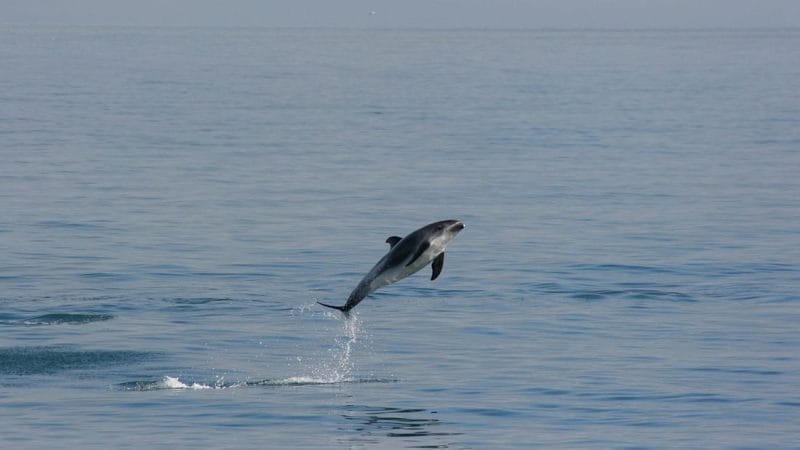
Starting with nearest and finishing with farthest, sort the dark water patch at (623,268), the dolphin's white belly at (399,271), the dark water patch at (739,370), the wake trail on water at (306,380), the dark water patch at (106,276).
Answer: the dolphin's white belly at (399,271), the wake trail on water at (306,380), the dark water patch at (739,370), the dark water patch at (106,276), the dark water patch at (623,268)

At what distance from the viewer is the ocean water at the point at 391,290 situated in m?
24.8

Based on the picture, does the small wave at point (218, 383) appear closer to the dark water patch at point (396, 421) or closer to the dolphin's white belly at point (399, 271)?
the dark water patch at point (396, 421)

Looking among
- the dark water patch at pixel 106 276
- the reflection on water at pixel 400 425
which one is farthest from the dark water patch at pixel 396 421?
the dark water patch at pixel 106 276

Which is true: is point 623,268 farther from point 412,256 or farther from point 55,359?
point 412,256

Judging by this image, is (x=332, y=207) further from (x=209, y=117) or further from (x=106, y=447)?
(x=209, y=117)

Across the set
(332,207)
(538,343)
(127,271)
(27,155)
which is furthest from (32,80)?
(538,343)

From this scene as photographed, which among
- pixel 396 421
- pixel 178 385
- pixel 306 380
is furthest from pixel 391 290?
pixel 396 421

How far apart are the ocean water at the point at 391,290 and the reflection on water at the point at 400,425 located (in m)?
0.08

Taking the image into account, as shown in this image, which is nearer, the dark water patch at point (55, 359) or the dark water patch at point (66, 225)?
the dark water patch at point (55, 359)

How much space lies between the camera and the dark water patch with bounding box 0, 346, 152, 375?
27672 millimetres

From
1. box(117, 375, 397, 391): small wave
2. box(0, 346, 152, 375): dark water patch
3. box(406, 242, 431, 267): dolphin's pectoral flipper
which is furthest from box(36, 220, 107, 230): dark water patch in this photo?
box(406, 242, 431, 267): dolphin's pectoral flipper

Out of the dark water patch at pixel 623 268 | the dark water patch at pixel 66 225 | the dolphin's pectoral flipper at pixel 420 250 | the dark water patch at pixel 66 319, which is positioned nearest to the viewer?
the dolphin's pectoral flipper at pixel 420 250

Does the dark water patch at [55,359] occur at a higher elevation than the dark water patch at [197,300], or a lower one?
lower

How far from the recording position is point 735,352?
30.0 metres
